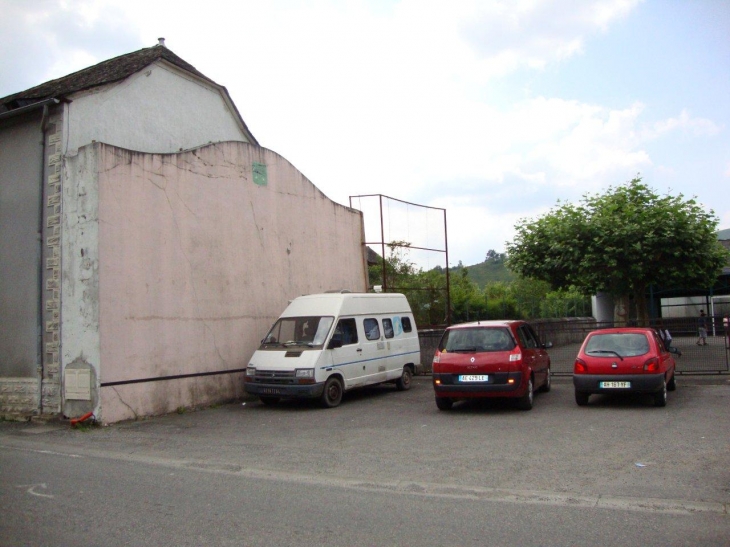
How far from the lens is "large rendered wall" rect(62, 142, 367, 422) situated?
488 inches

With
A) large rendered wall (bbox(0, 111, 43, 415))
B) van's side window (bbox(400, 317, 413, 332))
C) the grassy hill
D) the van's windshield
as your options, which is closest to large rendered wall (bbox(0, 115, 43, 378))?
large rendered wall (bbox(0, 111, 43, 415))

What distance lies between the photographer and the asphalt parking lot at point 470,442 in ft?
24.1

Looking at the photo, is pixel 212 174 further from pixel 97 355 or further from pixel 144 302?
pixel 97 355

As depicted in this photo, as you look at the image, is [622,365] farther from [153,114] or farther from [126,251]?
[153,114]

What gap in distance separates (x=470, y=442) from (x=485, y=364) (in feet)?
8.84

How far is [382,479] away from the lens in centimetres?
760

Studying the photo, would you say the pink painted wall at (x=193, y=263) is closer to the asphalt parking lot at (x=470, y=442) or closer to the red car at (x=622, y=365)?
the asphalt parking lot at (x=470, y=442)

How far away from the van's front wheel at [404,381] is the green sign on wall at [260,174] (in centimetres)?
603

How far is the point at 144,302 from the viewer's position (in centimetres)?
1316

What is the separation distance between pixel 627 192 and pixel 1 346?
19018mm

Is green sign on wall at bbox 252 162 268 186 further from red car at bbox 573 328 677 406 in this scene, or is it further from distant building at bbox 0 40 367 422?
red car at bbox 573 328 677 406

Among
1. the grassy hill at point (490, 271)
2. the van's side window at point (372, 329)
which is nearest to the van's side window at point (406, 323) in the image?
the van's side window at point (372, 329)

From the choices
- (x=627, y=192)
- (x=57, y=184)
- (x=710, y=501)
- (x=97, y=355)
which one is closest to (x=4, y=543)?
(x=710, y=501)

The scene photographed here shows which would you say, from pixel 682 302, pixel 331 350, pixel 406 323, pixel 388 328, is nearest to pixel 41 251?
pixel 331 350
